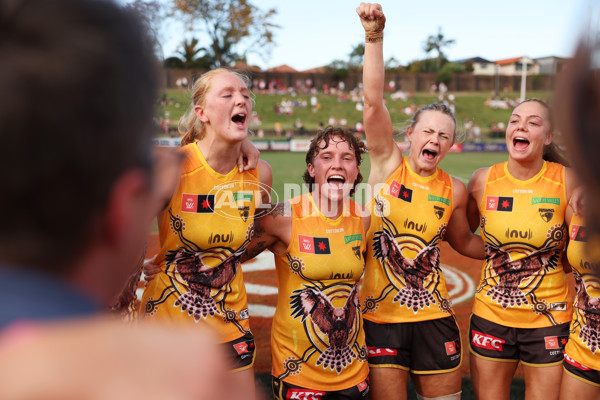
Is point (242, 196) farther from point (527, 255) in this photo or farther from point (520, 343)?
point (520, 343)

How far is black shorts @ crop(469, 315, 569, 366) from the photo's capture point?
3459 millimetres

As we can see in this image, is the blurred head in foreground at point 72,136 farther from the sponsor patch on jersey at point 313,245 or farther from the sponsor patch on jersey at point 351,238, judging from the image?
the sponsor patch on jersey at point 351,238

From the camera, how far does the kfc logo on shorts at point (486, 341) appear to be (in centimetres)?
355

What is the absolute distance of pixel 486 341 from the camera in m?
3.58

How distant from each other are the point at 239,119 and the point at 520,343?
8.36 ft

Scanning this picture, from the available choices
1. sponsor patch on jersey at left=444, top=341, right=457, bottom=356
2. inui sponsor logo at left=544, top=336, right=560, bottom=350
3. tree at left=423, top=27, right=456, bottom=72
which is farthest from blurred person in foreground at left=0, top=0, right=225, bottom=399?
tree at left=423, top=27, right=456, bottom=72

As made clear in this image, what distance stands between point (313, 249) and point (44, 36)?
279 cm

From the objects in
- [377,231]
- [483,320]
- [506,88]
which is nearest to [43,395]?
[377,231]

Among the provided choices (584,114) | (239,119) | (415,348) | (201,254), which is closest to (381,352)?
(415,348)

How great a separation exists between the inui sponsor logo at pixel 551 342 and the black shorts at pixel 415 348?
621mm

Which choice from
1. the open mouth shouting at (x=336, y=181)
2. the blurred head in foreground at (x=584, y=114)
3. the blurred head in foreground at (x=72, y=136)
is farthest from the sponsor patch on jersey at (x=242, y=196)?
the blurred head in foreground at (x=584, y=114)

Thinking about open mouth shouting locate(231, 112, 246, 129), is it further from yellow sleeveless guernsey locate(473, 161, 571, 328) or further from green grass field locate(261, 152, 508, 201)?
green grass field locate(261, 152, 508, 201)

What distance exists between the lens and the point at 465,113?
39.4 m

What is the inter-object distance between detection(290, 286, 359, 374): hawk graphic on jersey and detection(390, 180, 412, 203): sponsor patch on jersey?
0.89 m
